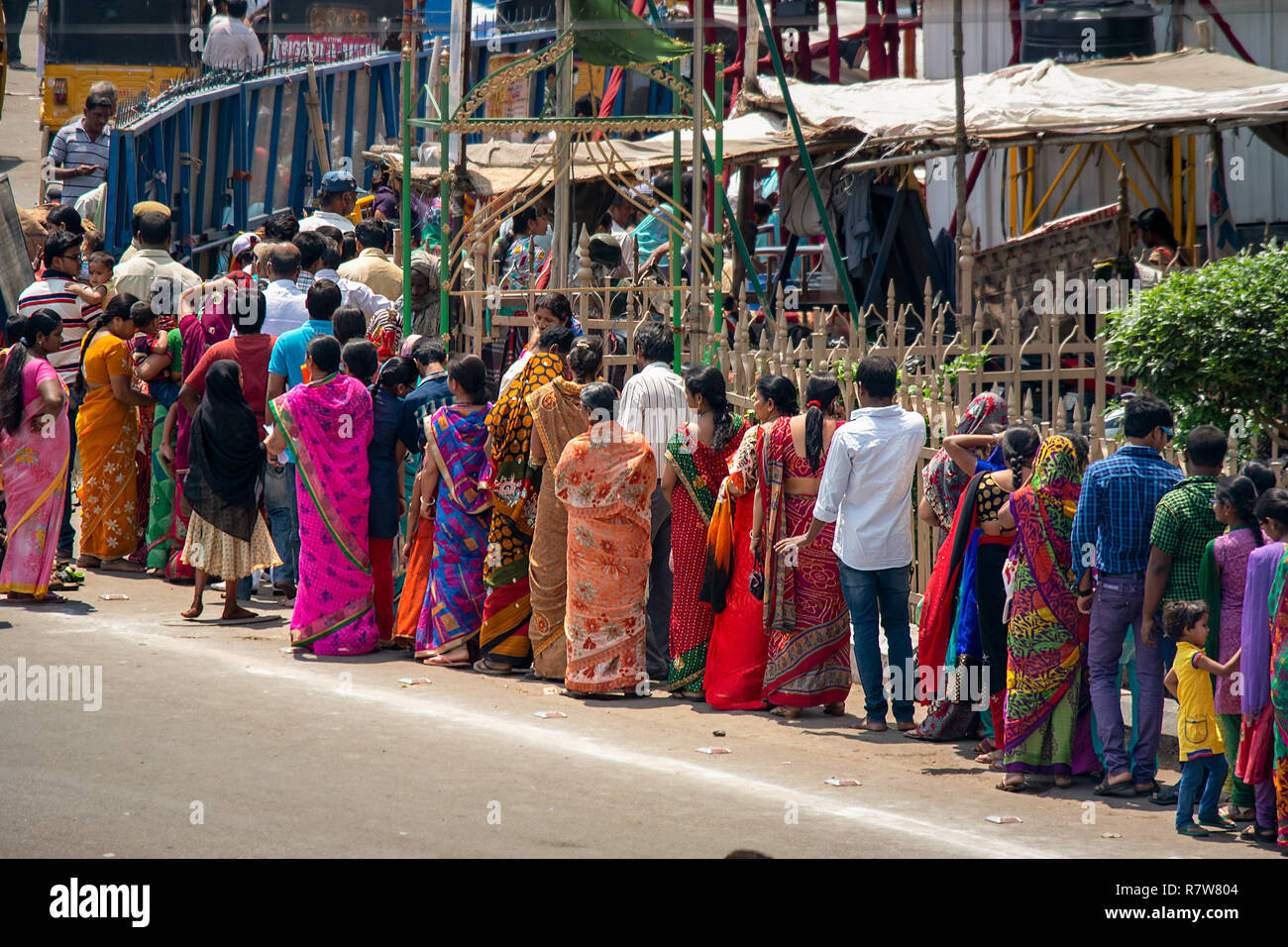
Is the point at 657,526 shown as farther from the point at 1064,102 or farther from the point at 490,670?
the point at 1064,102

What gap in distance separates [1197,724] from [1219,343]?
2006 millimetres

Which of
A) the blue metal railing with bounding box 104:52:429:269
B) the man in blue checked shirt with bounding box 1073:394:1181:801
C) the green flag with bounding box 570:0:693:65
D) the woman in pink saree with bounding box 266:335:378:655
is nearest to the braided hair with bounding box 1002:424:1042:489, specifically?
the man in blue checked shirt with bounding box 1073:394:1181:801

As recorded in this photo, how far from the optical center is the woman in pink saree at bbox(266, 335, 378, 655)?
818 centimetres

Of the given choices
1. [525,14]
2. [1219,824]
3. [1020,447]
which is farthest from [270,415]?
[525,14]

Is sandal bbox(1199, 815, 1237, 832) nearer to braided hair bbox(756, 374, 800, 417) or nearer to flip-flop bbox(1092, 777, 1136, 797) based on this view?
flip-flop bbox(1092, 777, 1136, 797)

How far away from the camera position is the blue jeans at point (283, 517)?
368 inches

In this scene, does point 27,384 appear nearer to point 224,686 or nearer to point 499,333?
point 224,686

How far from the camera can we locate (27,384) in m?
8.84

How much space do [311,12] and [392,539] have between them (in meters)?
14.7

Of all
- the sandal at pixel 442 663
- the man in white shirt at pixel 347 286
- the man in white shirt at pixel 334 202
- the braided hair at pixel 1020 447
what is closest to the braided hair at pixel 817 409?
the braided hair at pixel 1020 447

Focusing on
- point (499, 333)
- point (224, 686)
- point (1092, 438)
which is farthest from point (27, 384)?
point (1092, 438)

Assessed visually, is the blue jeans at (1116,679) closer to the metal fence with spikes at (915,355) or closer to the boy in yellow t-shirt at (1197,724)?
the boy in yellow t-shirt at (1197,724)

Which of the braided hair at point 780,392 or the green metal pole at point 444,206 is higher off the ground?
the green metal pole at point 444,206

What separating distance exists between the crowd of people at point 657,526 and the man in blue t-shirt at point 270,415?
0.06 ft
